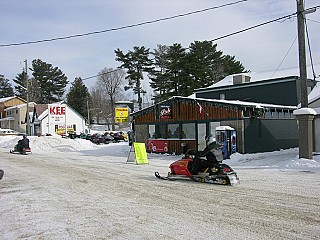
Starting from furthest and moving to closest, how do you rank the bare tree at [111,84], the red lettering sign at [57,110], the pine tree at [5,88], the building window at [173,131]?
the pine tree at [5,88]
the bare tree at [111,84]
the red lettering sign at [57,110]
the building window at [173,131]

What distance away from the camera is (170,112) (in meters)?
25.3

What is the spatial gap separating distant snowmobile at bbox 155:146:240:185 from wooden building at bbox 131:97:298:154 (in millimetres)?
8106

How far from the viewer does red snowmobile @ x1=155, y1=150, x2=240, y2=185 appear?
35.4 ft

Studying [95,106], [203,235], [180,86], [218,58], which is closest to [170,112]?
[203,235]

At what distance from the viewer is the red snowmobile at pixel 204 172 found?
35.4ft

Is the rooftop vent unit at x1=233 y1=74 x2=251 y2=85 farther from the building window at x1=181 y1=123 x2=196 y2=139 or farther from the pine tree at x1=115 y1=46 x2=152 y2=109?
the pine tree at x1=115 y1=46 x2=152 y2=109

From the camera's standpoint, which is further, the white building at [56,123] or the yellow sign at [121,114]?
the white building at [56,123]

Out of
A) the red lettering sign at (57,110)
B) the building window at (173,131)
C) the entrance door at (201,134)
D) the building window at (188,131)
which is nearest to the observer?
the entrance door at (201,134)

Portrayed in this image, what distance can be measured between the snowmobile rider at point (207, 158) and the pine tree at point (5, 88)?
103430mm

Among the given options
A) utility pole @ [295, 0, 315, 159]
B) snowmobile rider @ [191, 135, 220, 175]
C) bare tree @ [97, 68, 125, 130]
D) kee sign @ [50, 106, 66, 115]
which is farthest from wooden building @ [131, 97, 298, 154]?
bare tree @ [97, 68, 125, 130]

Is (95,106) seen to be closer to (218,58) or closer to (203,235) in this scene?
(218,58)

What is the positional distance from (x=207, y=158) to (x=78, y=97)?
7530cm

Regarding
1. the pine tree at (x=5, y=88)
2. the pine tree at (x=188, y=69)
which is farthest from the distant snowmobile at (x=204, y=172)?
the pine tree at (x=5, y=88)

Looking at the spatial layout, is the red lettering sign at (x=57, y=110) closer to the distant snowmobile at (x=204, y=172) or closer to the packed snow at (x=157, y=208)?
the packed snow at (x=157, y=208)
